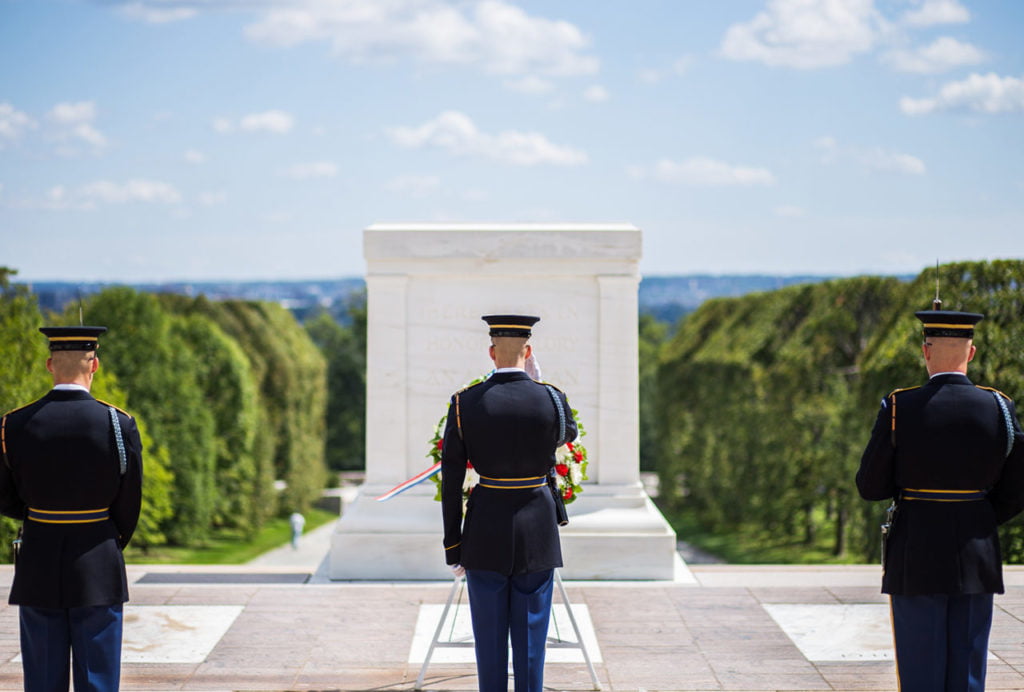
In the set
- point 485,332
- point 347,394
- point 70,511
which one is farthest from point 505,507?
point 347,394

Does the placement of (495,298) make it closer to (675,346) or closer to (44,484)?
(44,484)

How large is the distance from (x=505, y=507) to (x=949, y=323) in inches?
69.4

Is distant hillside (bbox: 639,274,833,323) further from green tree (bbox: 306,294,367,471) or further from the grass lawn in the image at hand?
the grass lawn

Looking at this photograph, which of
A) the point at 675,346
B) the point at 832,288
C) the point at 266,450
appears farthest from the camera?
the point at 675,346

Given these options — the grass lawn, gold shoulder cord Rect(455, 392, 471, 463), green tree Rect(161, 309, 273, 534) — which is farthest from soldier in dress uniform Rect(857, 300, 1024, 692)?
green tree Rect(161, 309, 273, 534)

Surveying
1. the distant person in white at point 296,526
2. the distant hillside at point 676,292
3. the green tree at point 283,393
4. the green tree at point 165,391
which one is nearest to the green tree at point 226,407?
the distant person in white at point 296,526

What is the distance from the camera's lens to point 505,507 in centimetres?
471

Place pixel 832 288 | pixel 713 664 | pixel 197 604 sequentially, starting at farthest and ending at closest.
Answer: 1. pixel 832 288
2. pixel 197 604
3. pixel 713 664

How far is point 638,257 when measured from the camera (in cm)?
797

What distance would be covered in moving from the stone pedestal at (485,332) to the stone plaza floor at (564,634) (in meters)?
0.73

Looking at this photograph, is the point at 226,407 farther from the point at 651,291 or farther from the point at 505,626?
the point at 651,291

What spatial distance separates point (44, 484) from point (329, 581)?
3.56m

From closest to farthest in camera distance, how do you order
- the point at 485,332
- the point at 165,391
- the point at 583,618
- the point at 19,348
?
1. the point at 583,618
2. the point at 485,332
3. the point at 19,348
4. the point at 165,391

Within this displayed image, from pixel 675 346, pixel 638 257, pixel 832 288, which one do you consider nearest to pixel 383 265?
pixel 638 257
